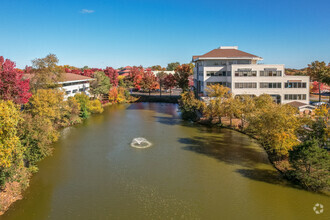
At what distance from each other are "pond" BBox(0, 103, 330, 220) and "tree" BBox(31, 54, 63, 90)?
11.7 meters

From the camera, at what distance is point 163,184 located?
18.5 meters

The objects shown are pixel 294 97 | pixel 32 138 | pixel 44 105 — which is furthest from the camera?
pixel 294 97

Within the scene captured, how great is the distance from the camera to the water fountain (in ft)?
91.0

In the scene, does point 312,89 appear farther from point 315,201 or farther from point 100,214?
point 100,214

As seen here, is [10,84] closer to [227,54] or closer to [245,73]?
[245,73]

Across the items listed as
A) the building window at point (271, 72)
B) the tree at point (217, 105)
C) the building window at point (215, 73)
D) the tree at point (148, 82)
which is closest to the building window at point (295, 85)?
the building window at point (271, 72)

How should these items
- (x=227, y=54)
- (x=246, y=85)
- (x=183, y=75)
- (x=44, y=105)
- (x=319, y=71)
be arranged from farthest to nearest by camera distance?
(x=183, y=75) → (x=227, y=54) → (x=319, y=71) → (x=246, y=85) → (x=44, y=105)

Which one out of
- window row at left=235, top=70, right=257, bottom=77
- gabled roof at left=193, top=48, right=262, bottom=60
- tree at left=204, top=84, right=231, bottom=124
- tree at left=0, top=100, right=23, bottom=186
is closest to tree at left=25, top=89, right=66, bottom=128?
tree at left=0, top=100, right=23, bottom=186

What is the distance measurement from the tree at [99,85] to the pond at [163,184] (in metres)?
28.6

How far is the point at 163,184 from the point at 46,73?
2917cm

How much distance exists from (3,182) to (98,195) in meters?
6.11

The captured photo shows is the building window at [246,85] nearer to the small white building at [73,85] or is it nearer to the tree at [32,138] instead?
the small white building at [73,85]

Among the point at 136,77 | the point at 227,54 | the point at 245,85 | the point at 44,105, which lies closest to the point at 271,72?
the point at 245,85

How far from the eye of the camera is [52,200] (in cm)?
1670
